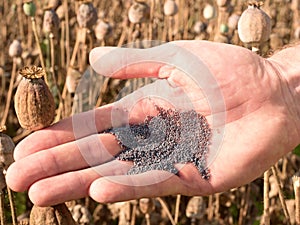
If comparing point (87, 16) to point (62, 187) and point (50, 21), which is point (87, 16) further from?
point (62, 187)

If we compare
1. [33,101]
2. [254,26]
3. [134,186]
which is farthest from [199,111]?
[33,101]

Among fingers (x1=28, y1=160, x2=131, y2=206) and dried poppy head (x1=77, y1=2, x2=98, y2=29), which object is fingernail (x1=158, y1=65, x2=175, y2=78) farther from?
dried poppy head (x1=77, y1=2, x2=98, y2=29)

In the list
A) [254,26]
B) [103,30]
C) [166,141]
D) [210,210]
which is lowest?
[210,210]

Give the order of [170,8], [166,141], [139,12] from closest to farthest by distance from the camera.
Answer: [166,141], [139,12], [170,8]

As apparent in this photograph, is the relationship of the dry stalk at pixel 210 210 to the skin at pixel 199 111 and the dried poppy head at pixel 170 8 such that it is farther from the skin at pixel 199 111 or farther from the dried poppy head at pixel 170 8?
the dried poppy head at pixel 170 8

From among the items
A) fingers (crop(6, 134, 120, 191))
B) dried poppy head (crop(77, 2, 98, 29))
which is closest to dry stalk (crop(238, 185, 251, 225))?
fingers (crop(6, 134, 120, 191))

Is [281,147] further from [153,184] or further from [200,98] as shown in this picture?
[153,184]

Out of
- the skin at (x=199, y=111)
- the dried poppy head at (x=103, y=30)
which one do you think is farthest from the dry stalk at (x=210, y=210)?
the dried poppy head at (x=103, y=30)
